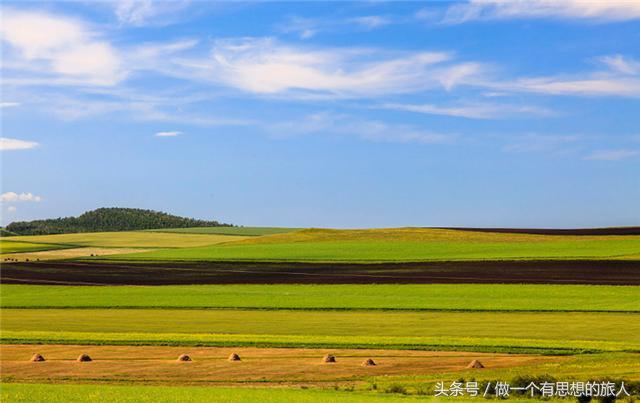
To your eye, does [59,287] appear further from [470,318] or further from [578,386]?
[578,386]

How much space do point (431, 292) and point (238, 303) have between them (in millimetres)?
13309

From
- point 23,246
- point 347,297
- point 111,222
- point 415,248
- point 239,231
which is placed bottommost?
point 347,297

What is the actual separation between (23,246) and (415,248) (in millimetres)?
58038

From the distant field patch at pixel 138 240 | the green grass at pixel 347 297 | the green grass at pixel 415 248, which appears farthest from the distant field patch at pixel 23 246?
the green grass at pixel 347 297

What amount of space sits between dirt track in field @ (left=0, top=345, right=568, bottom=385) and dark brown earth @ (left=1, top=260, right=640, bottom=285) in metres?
28.5

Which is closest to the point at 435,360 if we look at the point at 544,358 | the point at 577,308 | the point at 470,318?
the point at 544,358

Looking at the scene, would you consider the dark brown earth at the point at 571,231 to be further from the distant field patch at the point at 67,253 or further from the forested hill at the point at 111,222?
the forested hill at the point at 111,222

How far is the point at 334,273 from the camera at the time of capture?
71.8 metres

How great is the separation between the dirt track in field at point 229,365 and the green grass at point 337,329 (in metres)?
2.21

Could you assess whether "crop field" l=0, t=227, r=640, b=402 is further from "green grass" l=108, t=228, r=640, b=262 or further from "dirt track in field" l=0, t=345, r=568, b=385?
"green grass" l=108, t=228, r=640, b=262

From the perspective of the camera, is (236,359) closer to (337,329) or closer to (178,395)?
(178,395)

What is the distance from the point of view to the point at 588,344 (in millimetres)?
37094

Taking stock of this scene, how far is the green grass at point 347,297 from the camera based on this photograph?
52719 mm

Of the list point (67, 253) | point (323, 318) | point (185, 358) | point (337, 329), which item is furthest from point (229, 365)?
point (67, 253)
